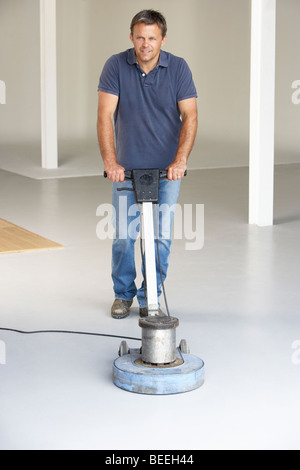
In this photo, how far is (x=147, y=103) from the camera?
4.03 m

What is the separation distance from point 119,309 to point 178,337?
1.41 feet

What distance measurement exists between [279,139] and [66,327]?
9.10 meters

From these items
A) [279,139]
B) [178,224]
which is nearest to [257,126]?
[178,224]

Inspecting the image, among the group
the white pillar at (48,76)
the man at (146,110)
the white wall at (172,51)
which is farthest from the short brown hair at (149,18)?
the white wall at (172,51)

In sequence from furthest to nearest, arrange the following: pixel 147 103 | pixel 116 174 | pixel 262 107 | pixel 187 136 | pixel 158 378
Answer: pixel 262 107, pixel 147 103, pixel 187 136, pixel 116 174, pixel 158 378

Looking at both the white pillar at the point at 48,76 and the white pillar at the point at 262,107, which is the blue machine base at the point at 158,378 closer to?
the white pillar at the point at 262,107

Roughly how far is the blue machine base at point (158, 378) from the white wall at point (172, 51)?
9201 mm

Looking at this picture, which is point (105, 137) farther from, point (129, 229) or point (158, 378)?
point (158, 378)

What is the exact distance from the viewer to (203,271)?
5.28 metres

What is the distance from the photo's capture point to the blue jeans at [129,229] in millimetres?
4129

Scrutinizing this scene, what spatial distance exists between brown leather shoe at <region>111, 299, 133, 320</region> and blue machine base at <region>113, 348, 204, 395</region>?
886mm

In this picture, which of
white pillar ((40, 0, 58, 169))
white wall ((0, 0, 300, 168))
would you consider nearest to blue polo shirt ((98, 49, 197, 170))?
white pillar ((40, 0, 58, 169))

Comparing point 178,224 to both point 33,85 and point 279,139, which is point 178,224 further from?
point 33,85

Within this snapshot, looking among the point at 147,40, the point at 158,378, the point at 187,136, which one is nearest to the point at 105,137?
the point at 187,136
